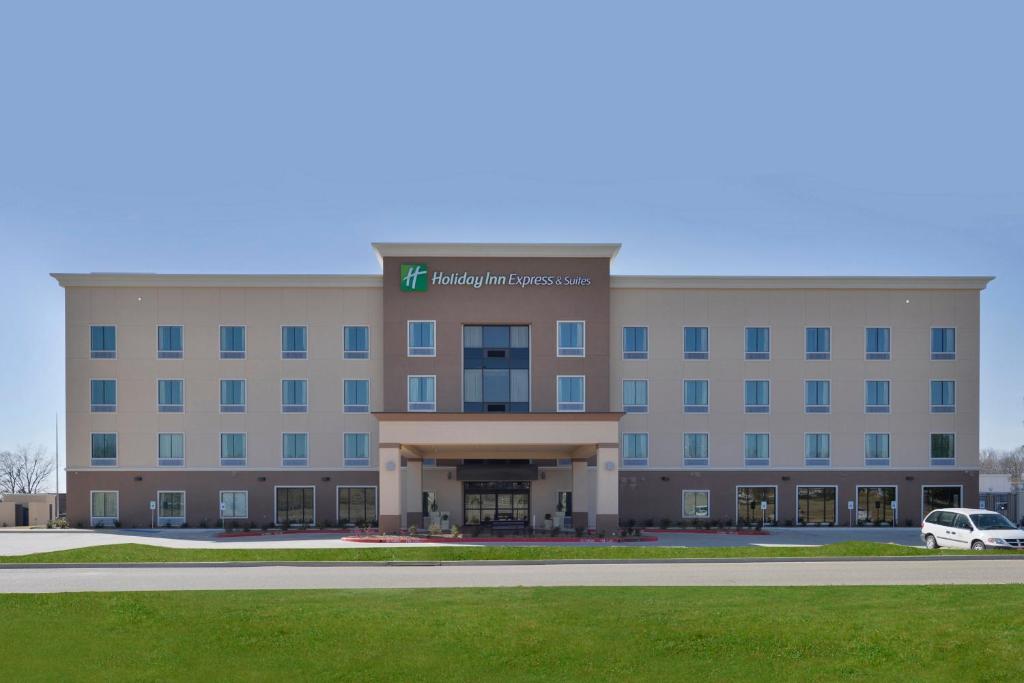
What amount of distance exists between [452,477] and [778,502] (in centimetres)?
1698

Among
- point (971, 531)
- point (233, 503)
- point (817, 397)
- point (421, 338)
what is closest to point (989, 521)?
point (971, 531)

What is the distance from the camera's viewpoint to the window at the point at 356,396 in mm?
47594

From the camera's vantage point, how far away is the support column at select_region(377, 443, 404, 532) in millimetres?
Result: 40156

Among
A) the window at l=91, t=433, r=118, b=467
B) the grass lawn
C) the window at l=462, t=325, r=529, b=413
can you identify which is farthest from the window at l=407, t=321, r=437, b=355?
the grass lawn

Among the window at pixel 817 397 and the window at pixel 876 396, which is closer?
the window at pixel 817 397

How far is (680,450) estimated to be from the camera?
47812 mm

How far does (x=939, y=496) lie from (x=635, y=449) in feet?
53.3

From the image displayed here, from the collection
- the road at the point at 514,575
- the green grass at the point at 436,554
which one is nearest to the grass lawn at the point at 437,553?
the green grass at the point at 436,554

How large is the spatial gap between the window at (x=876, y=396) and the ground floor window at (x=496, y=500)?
730 inches

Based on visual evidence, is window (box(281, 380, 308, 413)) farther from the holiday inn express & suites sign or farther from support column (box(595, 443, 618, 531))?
support column (box(595, 443, 618, 531))

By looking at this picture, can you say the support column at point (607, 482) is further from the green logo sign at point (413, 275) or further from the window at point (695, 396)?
the green logo sign at point (413, 275)

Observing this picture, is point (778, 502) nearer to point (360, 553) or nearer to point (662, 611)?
point (360, 553)

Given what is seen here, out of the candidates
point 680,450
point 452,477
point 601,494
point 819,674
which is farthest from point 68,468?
point 819,674

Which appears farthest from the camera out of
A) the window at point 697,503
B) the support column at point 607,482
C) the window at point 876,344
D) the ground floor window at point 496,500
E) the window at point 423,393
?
the window at point 876,344
